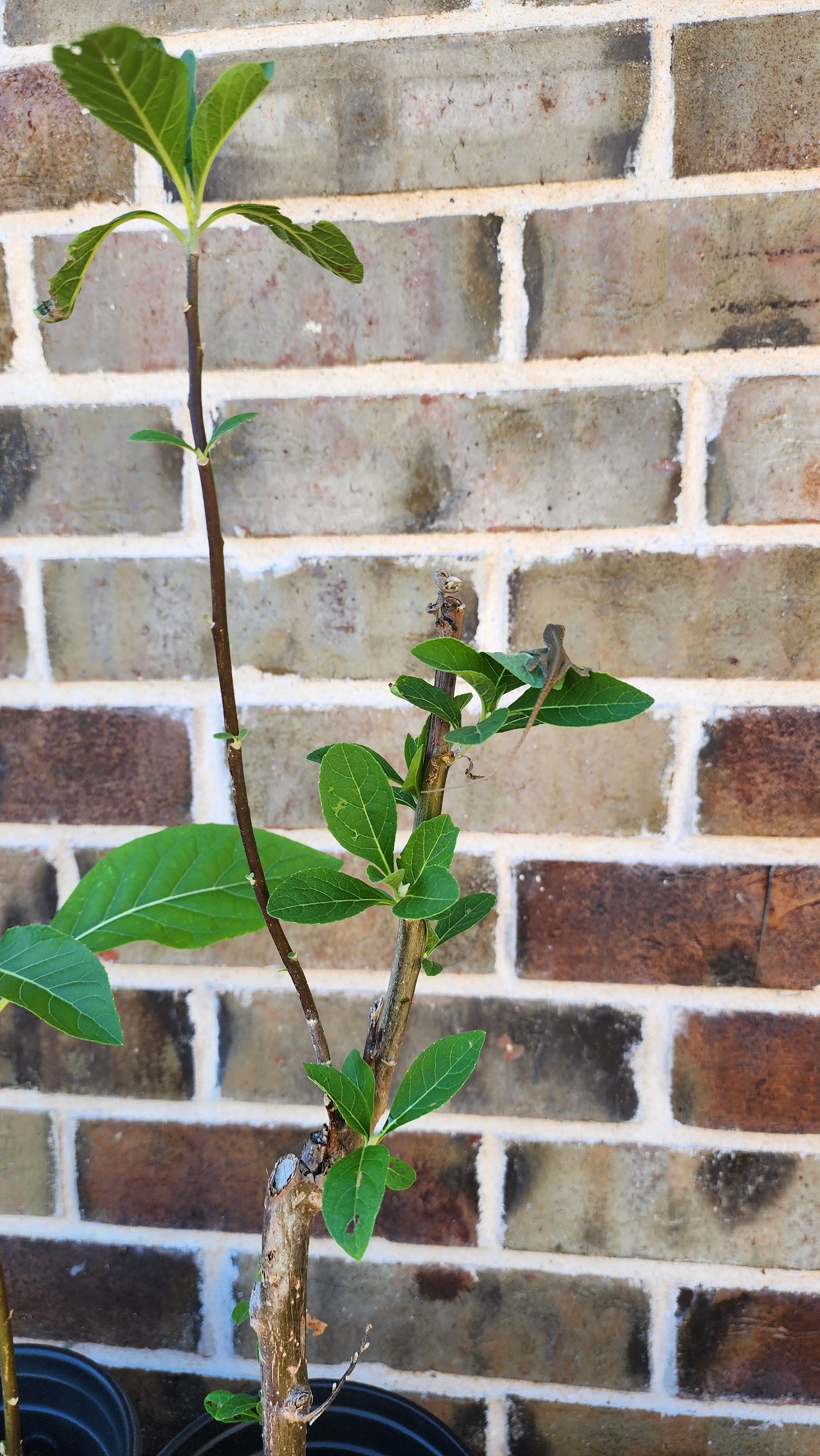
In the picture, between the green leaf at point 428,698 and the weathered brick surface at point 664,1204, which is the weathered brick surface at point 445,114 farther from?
the weathered brick surface at point 664,1204

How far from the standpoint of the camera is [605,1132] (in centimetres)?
72

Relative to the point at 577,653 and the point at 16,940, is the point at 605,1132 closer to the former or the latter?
the point at 577,653

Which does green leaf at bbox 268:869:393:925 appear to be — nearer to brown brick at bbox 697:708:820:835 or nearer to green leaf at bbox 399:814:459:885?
green leaf at bbox 399:814:459:885

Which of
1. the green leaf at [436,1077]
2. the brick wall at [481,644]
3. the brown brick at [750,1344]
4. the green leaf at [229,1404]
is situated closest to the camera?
the green leaf at [436,1077]

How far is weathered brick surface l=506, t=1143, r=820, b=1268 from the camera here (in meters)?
0.71

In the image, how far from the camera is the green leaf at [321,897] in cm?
39

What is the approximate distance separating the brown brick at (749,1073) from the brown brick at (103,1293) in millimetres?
453

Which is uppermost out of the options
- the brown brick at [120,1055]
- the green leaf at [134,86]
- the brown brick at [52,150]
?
the brown brick at [52,150]

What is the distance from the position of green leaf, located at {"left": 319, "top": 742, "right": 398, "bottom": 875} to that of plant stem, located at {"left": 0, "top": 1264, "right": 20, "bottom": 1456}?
35 cm

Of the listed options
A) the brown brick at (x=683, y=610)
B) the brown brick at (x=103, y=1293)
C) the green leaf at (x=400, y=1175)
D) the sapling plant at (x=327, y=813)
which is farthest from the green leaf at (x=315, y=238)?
the brown brick at (x=103, y=1293)

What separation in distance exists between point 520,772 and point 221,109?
1.50 feet

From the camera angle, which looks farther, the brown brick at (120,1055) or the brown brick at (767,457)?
the brown brick at (120,1055)

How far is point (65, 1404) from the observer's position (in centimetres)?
65

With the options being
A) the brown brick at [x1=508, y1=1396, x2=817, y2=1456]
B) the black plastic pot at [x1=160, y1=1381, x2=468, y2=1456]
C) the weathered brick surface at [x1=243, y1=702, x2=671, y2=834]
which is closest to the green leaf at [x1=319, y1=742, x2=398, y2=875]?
the weathered brick surface at [x1=243, y1=702, x2=671, y2=834]
